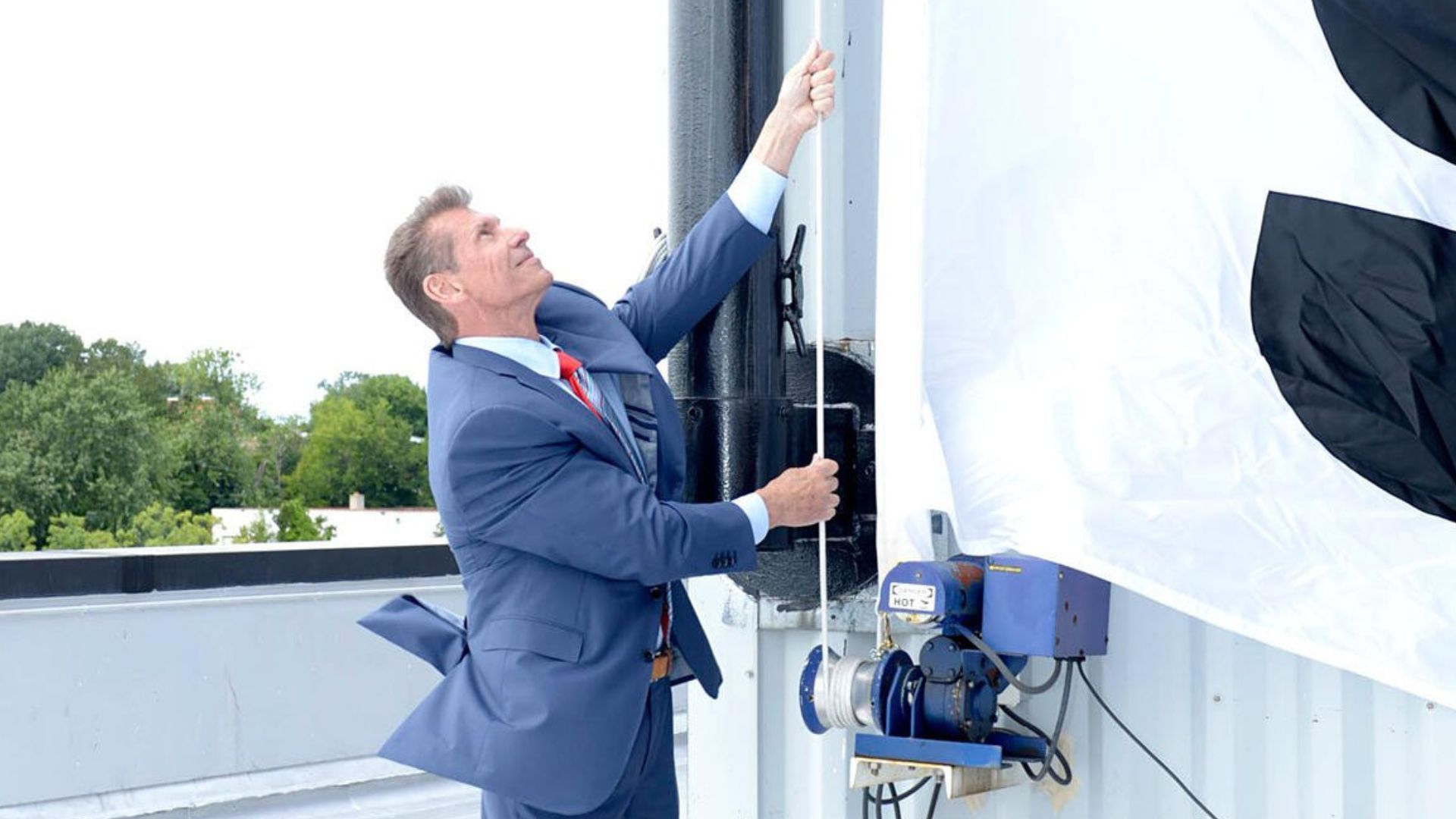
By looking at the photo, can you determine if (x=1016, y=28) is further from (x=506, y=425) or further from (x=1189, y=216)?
(x=506, y=425)

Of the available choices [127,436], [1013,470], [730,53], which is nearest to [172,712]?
[730,53]

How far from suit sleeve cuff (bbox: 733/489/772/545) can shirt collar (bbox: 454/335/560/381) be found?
347 mm

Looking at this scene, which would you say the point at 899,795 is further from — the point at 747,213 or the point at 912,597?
the point at 747,213

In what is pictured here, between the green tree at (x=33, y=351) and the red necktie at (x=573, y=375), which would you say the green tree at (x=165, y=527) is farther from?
the red necktie at (x=573, y=375)

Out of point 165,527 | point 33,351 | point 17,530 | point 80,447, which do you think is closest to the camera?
point 165,527

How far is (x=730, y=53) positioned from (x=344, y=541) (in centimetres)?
327

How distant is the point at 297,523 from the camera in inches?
1318

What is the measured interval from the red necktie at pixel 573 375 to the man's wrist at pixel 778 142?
45 centimetres

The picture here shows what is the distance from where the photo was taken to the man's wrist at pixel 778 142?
2.19m

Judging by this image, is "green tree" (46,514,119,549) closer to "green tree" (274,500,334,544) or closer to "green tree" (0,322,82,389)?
"green tree" (274,500,334,544)

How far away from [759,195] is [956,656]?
2.63 feet

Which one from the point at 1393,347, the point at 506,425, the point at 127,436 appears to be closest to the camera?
the point at 1393,347

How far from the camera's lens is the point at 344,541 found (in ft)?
16.5

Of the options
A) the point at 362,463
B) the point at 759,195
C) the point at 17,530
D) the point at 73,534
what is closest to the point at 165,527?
the point at 73,534
